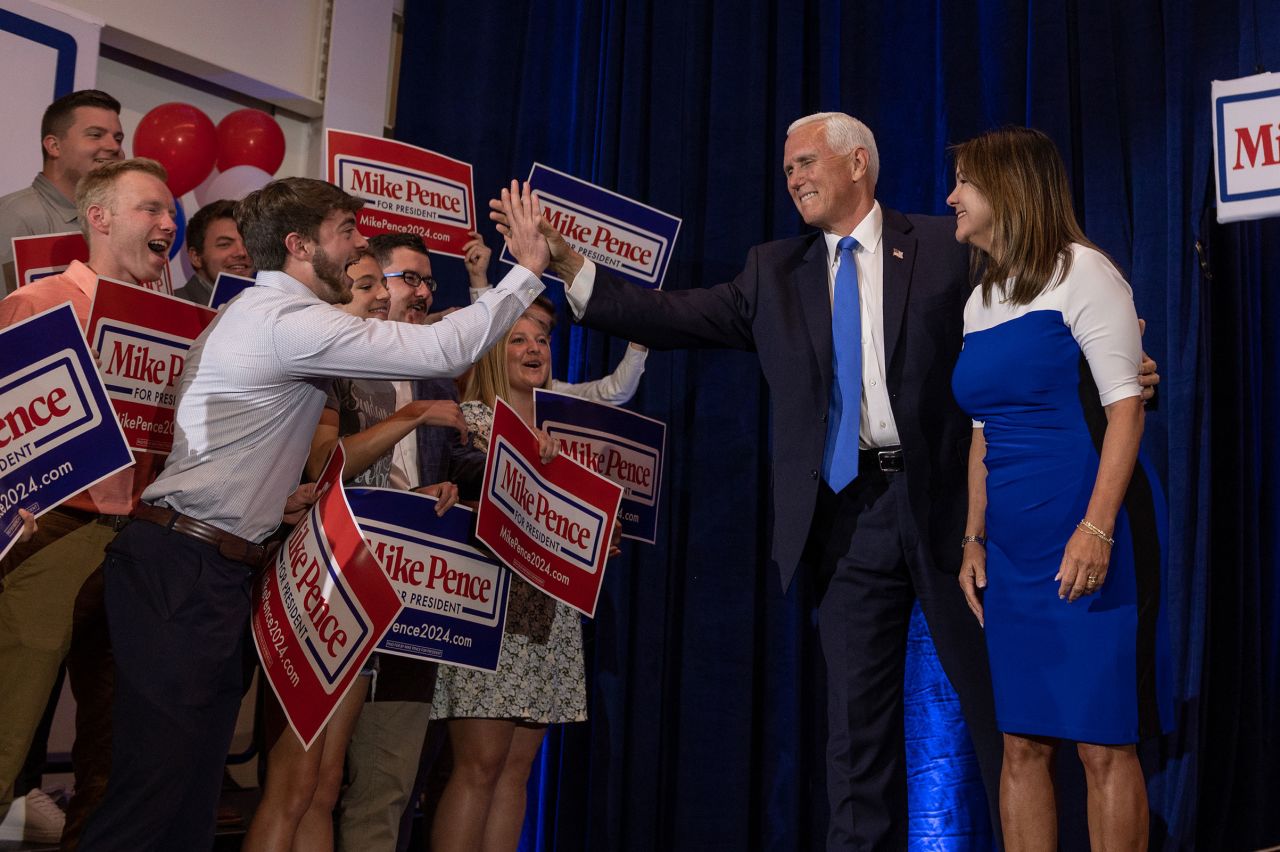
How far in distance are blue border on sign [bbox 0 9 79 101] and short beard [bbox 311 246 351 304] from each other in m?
2.06

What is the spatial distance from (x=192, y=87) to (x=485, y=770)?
3.20m

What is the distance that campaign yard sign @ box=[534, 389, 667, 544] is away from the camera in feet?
11.7

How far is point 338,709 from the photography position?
2.85 meters

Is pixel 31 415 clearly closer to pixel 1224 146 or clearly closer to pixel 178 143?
pixel 178 143

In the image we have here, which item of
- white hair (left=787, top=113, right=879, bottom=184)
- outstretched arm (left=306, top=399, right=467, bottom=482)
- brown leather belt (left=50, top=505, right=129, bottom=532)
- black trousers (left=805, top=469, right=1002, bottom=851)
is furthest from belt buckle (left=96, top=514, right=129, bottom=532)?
white hair (left=787, top=113, right=879, bottom=184)

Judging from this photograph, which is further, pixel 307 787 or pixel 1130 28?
pixel 1130 28

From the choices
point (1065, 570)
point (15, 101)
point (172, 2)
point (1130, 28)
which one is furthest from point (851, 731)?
point (172, 2)

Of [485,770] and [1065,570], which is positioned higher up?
[1065,570]

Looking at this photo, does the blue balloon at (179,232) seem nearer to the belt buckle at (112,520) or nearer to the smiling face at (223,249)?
the smiling face at (223,249)

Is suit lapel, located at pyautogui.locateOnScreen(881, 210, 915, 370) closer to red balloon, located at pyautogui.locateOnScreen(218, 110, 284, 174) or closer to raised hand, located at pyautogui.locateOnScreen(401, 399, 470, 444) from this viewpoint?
raised hand, located at pyautogui.locateOnScreen(401, 399, 470, 444)

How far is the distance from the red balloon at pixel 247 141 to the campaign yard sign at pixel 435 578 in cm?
210

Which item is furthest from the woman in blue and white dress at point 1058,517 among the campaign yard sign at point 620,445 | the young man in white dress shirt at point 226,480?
the campaign yard sign at point 620,445

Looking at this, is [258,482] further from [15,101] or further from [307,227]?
[15,101]

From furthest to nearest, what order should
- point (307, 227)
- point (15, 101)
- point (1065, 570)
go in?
point (15, 101), point (307, 227), point (1065, 570)
